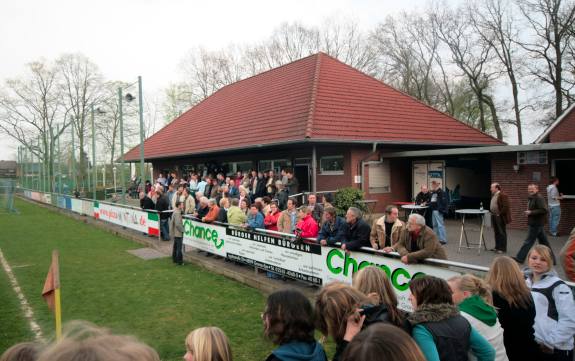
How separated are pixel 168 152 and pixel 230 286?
1847 cm

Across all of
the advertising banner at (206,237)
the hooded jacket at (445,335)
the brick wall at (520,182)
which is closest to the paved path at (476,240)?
the brick wall at (520,182)

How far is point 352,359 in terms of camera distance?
1572mm

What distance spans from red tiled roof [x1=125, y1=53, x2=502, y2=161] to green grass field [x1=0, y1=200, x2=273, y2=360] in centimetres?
781

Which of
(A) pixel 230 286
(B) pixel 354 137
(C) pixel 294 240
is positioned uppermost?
(B) pixel 354 137

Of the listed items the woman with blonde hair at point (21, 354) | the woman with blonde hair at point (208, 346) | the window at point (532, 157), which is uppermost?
the window at point (532, 157)

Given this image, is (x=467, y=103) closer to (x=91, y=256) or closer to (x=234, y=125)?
(x=234, y=125)

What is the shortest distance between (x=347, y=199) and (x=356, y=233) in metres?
8.76

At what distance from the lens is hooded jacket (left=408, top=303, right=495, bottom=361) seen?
270 cm

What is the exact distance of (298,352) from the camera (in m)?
2.61

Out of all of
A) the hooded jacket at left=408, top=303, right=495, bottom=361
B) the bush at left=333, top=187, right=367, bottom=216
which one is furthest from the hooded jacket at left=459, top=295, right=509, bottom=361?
the bush at left=333, top=187, right=367, bottom=216

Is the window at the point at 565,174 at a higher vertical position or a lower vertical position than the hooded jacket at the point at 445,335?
higher

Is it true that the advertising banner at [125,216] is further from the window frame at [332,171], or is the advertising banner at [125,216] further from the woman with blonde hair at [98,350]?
the woman with blonde hair at [98,350]

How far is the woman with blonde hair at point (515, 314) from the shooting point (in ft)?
11.7

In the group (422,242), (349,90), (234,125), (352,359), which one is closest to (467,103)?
(349,90)
